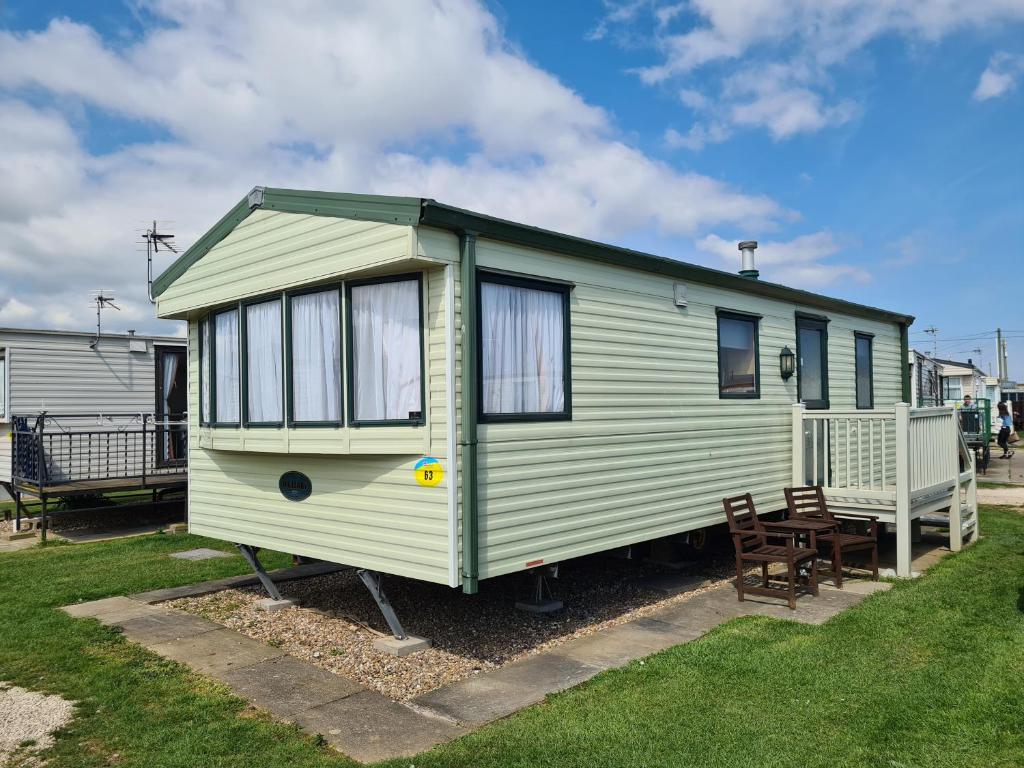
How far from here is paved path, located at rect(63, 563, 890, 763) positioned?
13.6 ft

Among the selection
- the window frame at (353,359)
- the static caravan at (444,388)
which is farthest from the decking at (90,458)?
the window frame at (353,359)

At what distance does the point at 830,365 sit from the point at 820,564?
2.76 m

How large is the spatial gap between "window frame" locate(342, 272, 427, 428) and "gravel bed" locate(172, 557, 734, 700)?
1.72 metres

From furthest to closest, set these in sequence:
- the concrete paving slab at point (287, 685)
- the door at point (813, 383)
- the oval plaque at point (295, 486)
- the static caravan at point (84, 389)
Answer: the static caravan at point (84, 389), the door at point (813, 383), the oval plaque at point (295, 486), the concrete paving slab at point (287, 685)

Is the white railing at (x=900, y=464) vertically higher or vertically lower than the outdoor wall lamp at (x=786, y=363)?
lower

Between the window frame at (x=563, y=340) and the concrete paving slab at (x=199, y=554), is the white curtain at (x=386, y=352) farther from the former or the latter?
the concrete paving slab at (x=199, y=554)

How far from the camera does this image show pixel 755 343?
8.22 meters

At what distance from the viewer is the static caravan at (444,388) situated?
500 centimetres

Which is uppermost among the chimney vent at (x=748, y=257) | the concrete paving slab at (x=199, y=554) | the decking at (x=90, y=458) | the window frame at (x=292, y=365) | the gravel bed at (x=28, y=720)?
the chimney vent at (x=748, y=257)

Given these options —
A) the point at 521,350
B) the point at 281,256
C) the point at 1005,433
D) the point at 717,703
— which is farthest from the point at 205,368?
the point at 1005,433

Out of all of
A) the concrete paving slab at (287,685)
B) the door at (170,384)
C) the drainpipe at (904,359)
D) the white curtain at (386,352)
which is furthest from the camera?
the door at (170,384)

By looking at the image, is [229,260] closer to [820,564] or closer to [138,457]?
[820,564]

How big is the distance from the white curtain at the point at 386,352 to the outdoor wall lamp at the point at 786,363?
5.08 m

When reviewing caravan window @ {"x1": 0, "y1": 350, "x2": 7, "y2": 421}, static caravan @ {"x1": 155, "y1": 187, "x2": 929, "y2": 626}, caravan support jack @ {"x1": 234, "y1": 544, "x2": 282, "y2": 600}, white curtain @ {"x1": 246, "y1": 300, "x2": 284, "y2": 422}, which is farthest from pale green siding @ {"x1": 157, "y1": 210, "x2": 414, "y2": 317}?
caravan window @ {"x1": 0, "y1": 350, "x2": 7, "y2": 421}
